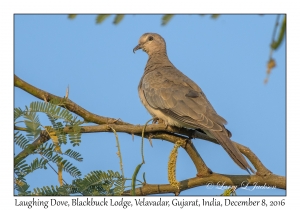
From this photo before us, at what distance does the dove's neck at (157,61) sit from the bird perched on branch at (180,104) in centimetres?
2

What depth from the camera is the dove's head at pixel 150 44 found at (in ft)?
24.8

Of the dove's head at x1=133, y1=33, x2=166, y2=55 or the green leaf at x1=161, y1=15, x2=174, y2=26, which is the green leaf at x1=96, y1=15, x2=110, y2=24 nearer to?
the green leaf at x1=161, y1=15, x2=174, y2=26

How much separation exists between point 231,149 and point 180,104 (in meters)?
1.31

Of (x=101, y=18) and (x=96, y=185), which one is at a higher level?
(x=101, y=18)

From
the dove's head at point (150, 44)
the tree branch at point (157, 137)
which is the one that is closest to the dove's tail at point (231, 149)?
the tree branch at point (157, 137)

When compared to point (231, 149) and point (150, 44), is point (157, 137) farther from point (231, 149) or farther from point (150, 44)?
point (150, 44)

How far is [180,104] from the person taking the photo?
5480mm

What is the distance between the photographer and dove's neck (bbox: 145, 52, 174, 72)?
709 centimetres

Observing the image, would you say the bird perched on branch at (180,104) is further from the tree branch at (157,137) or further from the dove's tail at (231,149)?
the tree branch at (157,137)

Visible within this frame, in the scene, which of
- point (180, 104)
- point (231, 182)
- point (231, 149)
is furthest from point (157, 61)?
point (231, 182)

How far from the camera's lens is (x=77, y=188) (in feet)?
11.0
